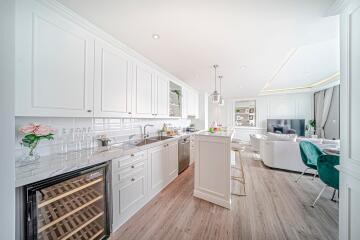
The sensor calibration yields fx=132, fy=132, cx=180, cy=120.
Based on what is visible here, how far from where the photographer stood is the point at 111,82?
5.99 feet

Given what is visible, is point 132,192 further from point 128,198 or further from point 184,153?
point 184,153

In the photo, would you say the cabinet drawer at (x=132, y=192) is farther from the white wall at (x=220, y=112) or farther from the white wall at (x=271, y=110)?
the white wall at (x=271, y=110)

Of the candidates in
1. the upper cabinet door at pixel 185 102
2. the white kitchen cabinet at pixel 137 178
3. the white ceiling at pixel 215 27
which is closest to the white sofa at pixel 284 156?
the white ceiling at pixel 215 27

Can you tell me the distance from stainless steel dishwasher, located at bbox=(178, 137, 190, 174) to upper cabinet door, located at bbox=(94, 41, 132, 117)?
155cm

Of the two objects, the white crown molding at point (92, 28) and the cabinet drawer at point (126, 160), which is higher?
the white crown molding at point (92, 28)

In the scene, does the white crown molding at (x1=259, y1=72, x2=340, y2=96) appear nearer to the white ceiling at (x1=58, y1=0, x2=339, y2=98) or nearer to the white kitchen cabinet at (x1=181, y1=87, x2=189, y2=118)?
the white ceiling at (x1=58, y1=0, x2=339, y2=98)

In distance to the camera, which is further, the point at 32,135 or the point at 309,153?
the point at 309,153

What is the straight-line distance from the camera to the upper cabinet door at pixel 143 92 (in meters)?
2.30

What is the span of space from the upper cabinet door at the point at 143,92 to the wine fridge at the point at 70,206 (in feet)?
3.98

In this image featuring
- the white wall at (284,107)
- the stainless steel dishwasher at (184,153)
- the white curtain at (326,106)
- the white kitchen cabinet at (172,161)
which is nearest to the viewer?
the white kitchen cabinet at (172,161)

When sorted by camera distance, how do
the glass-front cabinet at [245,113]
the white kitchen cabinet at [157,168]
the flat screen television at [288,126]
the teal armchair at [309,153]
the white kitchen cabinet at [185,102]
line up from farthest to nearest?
the glass-front cabinet at [245,113] < the flat screen television at [288,126] < the white kitchen cabinet at [185,102] < the teal armchair at [309,153] < the white kitchen cabinet at [157,168]

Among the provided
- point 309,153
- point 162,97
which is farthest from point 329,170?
point 162,97

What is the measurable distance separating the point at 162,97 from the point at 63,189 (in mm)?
2292

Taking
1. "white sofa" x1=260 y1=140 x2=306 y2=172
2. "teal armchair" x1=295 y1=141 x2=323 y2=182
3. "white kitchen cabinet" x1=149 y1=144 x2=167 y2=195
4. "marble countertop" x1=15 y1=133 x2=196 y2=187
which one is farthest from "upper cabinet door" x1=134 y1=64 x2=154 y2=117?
"white sofa" x1=260 y1=140 x2=306 y2=172
